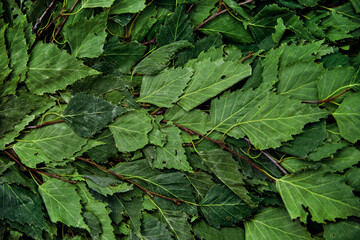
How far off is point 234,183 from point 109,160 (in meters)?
0.35

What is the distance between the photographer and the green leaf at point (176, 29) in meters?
0.81

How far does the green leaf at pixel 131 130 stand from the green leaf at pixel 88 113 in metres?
0.03

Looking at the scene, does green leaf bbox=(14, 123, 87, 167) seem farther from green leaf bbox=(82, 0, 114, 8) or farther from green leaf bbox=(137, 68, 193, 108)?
green leaf bbox=(82, 0, 114, 8)

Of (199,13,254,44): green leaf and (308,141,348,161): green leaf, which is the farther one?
(199,13,254,44): green leaf

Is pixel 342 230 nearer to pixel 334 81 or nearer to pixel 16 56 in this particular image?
pixel 334 81

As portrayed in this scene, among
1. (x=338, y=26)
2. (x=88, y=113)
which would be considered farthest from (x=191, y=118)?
(x=338, y=26)

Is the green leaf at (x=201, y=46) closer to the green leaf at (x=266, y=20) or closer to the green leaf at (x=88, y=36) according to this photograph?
the green leaf at (x=266, y=20)

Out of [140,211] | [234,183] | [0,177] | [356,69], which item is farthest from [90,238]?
[356,69]

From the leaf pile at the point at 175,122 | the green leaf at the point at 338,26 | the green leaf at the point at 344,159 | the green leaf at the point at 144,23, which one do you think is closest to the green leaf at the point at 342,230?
the leaf pile at the point at 175,122

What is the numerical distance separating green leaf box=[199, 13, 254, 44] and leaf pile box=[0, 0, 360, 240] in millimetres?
12

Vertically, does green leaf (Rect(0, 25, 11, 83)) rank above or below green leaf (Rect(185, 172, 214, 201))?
above

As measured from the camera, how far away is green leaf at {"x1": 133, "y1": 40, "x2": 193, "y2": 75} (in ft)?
2.65

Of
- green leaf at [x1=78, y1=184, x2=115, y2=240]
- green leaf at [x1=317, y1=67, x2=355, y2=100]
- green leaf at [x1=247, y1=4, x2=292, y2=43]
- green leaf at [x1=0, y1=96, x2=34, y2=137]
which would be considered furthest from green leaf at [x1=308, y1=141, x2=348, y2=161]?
Answer: green leaf at [x1=0, y1=96, x2=34, y2=137]

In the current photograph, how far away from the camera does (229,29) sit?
2.80 ft
